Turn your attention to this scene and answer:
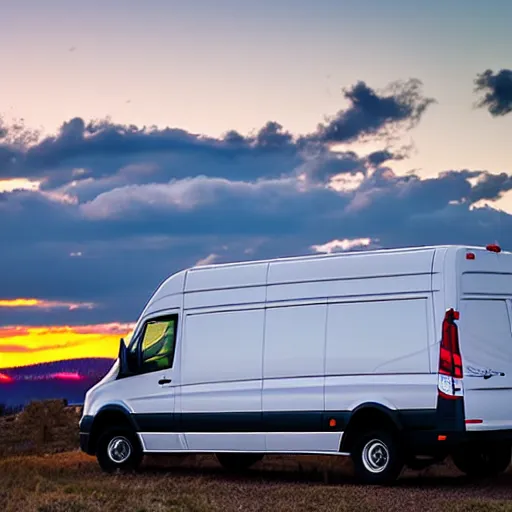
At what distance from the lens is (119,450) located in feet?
60.5

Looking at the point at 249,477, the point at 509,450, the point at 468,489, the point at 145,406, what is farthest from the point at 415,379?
the point at 145,406

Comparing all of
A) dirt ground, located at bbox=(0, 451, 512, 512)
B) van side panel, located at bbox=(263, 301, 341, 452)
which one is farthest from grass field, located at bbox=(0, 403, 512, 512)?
van side panel, located at bbox=(263, 301, 341, 452)

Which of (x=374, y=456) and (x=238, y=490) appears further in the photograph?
(x=374, y=456)

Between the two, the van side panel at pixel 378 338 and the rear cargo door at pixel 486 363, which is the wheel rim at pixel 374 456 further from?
the rear cargo door at pixel 486 363

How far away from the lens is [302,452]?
1623 centimetres

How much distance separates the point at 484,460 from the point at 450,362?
9.53 feet

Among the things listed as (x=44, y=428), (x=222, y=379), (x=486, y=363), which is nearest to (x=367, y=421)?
(x=486, y=363)

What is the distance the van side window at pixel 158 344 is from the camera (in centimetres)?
1803

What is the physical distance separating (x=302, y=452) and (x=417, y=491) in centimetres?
208

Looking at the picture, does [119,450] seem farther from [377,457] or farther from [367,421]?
[377,457]

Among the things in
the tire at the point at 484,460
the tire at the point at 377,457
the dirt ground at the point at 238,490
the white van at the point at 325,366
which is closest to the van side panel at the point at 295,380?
the white van at the point at 325,366

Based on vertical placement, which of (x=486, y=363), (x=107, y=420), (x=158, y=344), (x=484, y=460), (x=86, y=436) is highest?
(x=158, y=344)

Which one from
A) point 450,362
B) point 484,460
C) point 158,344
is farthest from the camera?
point 158,344

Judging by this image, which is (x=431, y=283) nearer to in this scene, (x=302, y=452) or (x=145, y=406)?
(x=302, y=452)
